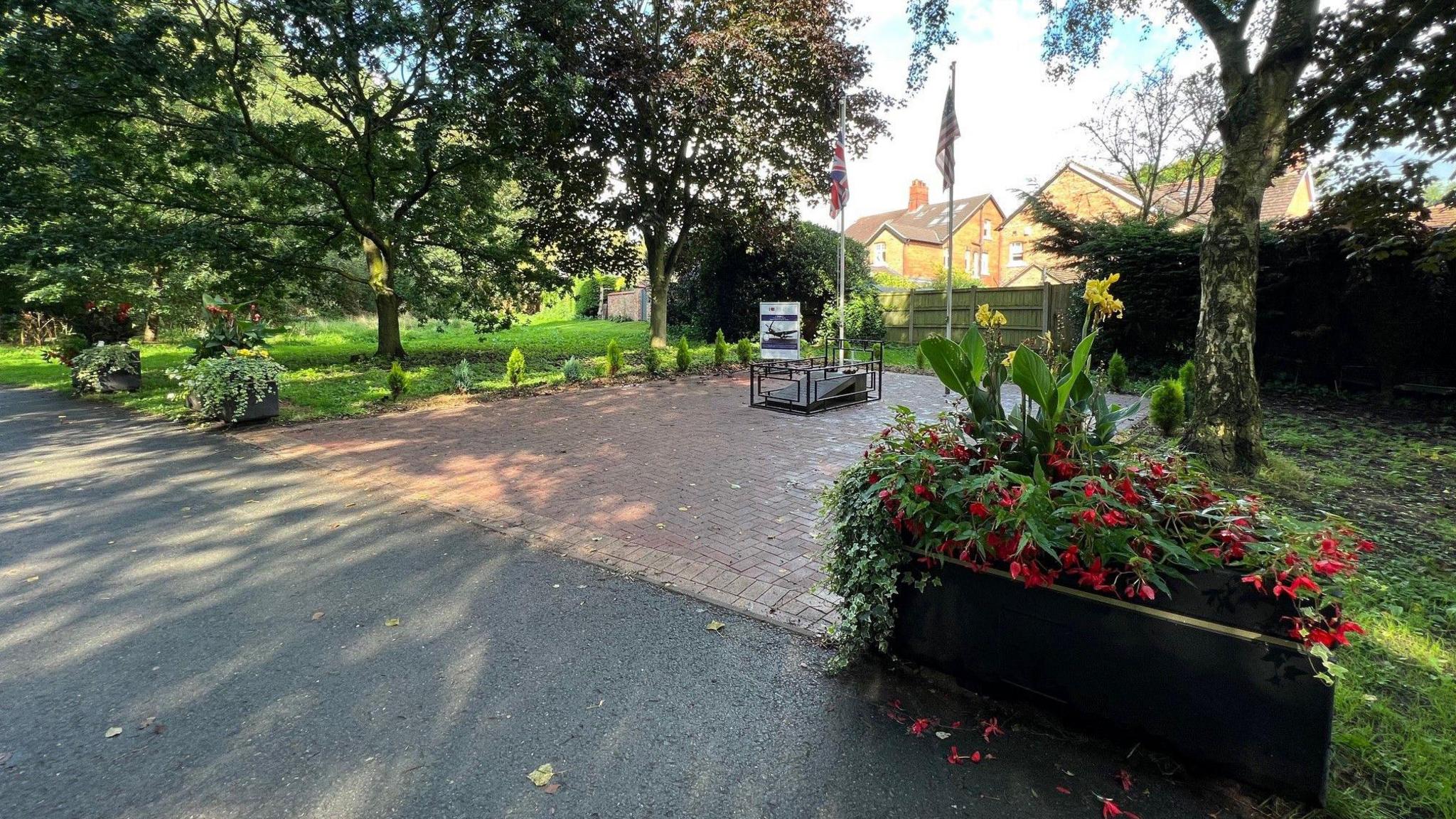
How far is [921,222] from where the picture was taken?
1658 inches

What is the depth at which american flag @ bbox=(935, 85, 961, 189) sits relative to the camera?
11.2 metres

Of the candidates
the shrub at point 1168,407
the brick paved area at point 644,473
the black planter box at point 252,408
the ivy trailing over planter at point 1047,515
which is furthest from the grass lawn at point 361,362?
the shrub at point 1168,407

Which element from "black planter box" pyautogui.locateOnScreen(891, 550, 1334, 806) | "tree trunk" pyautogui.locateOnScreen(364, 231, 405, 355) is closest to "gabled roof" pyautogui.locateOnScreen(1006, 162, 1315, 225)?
"tree trunk" pyautogui.locateOnScreen(364, 231, 405, 355)

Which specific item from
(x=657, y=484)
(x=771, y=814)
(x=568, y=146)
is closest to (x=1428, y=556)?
(x=771, y=814)

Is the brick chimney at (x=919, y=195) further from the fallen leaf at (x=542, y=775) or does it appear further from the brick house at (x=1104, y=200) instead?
the fallen leaf at (x=542, y=775)

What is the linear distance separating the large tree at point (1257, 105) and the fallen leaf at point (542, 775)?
5732mm

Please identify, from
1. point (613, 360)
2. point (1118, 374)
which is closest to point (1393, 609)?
point (1118, 374)

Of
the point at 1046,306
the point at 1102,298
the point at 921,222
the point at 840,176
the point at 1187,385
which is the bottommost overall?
the point at 1187,385

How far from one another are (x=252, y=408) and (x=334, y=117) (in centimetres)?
768

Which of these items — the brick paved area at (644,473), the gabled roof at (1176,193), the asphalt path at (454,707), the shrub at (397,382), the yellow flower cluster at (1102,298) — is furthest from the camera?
the gabled roof at (1176,193)

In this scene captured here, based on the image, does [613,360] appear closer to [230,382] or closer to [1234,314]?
[230,382]

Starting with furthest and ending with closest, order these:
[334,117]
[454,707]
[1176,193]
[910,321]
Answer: [1176,193], [910,321], [334,117], [454,707]

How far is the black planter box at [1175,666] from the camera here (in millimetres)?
1849

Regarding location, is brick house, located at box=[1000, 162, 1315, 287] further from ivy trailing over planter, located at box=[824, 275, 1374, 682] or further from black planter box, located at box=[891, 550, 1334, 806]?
black planter box, located at box=[891, 550, 1334, 806]
